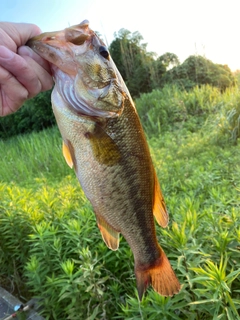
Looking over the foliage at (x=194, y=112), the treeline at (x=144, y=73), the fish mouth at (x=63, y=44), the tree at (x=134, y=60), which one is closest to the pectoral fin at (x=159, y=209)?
the fish mouth at (x=63, y=44)

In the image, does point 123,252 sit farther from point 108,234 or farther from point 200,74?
point 200,74

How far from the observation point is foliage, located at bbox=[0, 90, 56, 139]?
12062 millimetres

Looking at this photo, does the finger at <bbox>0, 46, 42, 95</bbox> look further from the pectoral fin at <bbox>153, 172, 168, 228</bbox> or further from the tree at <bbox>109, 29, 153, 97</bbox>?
the tree at <bbox>109, 29, 153, 97</bbox>

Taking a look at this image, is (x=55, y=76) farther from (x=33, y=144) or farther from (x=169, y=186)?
(x=33, y=144)

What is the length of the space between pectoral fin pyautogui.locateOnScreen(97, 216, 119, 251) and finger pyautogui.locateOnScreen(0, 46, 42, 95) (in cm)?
65

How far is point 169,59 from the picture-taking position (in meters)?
11.0

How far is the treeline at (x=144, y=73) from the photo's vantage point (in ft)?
33.3

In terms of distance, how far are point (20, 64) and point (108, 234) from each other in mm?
800

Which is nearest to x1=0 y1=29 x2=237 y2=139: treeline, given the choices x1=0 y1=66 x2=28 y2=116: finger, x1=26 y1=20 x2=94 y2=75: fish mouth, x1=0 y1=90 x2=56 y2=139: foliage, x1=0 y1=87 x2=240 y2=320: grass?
x1=0 y1=90 x2=56 y2=139: foliage

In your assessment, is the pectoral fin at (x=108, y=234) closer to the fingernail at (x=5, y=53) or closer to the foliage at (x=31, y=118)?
the fingernail at (x=5, y=53)

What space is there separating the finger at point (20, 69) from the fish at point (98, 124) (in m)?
0.08

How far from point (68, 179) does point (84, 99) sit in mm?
3175

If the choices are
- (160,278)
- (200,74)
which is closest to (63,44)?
(160,278)

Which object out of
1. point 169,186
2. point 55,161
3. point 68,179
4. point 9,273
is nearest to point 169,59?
point 55,161
